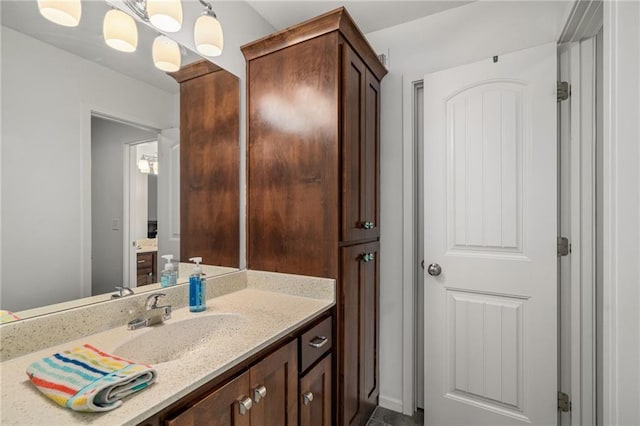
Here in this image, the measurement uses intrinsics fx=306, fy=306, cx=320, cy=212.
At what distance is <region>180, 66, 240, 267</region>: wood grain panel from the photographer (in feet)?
4.81

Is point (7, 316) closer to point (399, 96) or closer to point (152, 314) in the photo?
point (152, 314)

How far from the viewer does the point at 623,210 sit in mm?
937

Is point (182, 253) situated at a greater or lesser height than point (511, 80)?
lesser

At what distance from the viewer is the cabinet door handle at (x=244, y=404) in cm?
87

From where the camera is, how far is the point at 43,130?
37.3 inches

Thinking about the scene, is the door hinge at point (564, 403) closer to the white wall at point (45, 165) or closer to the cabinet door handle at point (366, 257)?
the cabinet door handle at point (366, 257)

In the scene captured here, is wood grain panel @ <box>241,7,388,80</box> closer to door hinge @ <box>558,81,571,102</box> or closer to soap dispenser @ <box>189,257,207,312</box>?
door hinge @ <box>558,81,571,102</box>

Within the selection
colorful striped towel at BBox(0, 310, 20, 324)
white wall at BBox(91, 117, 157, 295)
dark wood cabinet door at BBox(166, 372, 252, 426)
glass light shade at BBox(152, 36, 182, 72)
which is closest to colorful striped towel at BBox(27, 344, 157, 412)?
dark wood cabinet door at BBox(166, 372, 252, 426)

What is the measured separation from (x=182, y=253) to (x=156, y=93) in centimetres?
72

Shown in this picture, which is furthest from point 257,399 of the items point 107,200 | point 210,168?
point 210,168

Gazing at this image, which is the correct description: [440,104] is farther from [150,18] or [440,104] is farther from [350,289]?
[150,18]

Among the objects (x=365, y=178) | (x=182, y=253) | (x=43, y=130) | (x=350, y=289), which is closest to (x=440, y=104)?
(x=365, y=178)

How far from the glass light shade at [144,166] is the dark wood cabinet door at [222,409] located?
0.91 metres

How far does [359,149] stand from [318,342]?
3.18ft
